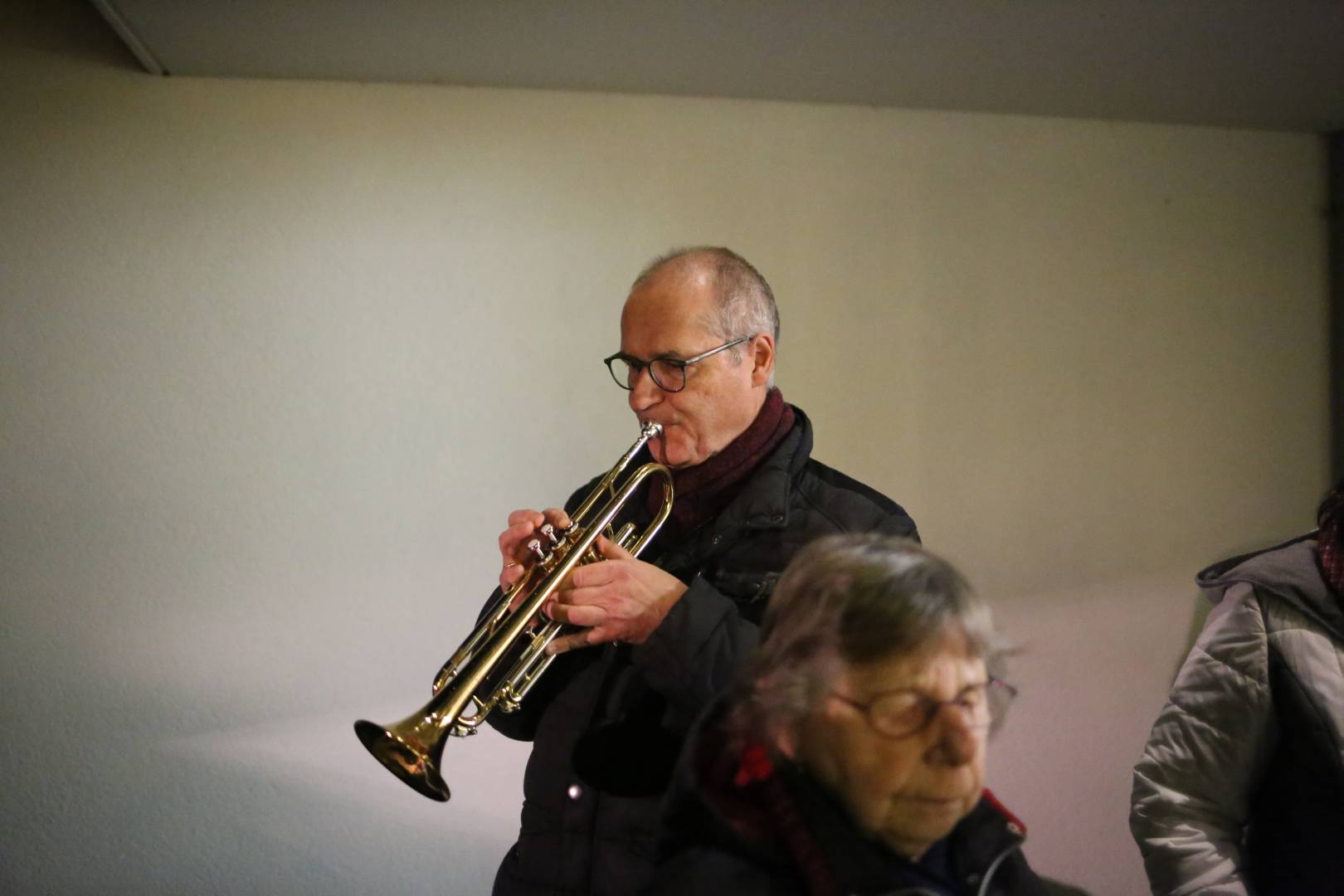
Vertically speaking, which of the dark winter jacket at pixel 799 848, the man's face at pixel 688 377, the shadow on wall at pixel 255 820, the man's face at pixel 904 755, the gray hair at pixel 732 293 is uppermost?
the gray hair at pixel 732 293

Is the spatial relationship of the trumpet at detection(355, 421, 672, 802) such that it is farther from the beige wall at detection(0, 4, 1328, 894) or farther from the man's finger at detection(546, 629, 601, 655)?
the beige wall at detection(0, 4, 1328, 894)

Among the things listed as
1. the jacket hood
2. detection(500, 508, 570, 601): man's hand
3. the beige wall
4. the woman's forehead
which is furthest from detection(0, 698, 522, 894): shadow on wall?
the woman's forehead

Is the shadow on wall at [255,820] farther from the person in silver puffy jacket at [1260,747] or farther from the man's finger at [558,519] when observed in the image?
the person in silver puffy jacket at [1260,747]

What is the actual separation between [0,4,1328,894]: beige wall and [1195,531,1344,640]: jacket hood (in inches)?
35.8

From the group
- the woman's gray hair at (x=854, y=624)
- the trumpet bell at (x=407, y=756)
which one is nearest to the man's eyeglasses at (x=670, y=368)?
the trumpet bell at (x=407, y=756)

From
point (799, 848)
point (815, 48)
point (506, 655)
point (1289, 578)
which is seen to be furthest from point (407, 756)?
point (815, 48)

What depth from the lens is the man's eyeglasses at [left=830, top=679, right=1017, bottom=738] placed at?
764mm

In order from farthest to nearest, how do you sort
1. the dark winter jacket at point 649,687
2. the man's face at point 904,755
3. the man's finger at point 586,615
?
the man's finger at point 586,615, the dark winter jacket at point 649,687, the man's face at point 904,755

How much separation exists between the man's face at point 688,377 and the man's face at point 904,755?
0.79 m

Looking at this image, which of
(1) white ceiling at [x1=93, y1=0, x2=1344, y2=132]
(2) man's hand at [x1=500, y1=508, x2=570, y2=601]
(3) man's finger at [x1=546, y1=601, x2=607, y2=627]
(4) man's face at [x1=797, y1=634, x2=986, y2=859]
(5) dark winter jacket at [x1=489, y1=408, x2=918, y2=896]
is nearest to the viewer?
(4) man's face at [x1=797, y1=634, x2=986, y2=859]

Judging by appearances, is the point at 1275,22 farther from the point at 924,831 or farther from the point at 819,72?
the point at 924,831

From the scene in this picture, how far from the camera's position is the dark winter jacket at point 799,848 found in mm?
779

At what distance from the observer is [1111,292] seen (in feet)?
8.77

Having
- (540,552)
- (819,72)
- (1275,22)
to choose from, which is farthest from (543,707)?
(1275,22)
